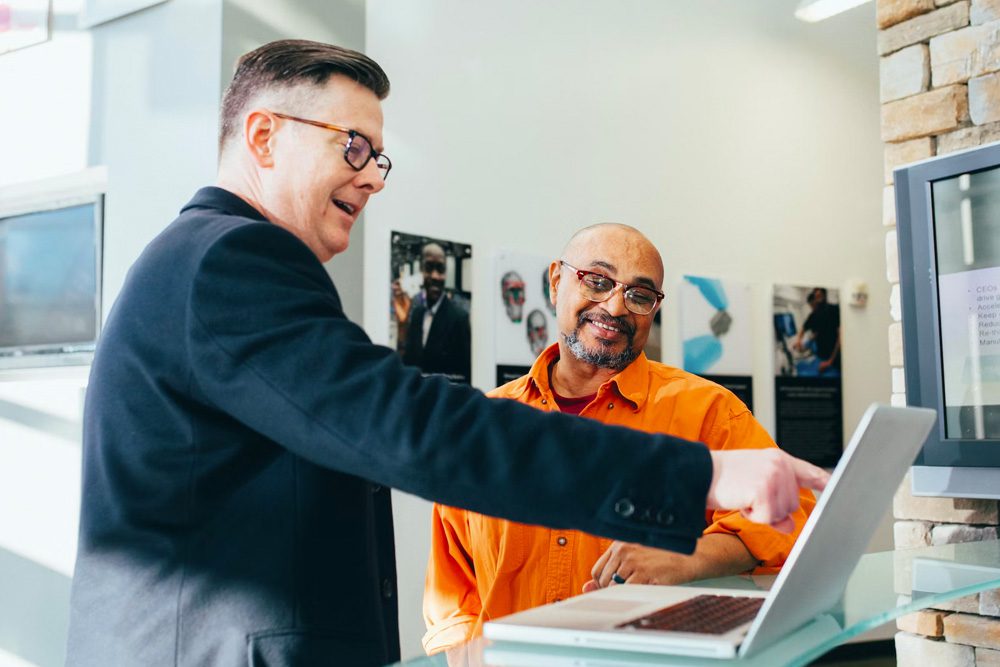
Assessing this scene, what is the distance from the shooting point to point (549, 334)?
16.2 ft

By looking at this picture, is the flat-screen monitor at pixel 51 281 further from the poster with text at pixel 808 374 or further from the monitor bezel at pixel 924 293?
the poster with text at pixel 808 374

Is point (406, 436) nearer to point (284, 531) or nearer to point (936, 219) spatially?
point (284, 531)

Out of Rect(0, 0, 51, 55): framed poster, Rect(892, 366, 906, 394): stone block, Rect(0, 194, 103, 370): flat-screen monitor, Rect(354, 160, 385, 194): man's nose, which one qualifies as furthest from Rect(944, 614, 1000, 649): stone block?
Rect(0, 0, 51, 55): framed poster

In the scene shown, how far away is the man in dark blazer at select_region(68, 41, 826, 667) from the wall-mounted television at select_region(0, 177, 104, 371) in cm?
276

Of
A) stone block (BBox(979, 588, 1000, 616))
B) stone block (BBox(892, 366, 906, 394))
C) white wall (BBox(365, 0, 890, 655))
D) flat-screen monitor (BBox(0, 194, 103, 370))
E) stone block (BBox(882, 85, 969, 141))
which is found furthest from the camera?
white wall (BBox(365, 0, 890, 655))

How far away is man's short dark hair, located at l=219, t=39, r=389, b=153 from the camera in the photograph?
157 centimetres

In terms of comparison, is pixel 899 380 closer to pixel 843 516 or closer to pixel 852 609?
pixel 852 609

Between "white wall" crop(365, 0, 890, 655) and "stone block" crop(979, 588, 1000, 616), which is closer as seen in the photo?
"stone block" crop(979, 588, 1000, 616)

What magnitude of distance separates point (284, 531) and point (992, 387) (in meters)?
1.98

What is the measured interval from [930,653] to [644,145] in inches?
135

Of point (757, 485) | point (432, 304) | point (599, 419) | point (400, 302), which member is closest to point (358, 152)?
point (757, 485)

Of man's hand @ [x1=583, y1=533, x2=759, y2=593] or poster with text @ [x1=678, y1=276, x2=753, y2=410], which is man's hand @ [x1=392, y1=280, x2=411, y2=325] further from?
man's hand @ [x1=583, y1=533, x2=759, y2=593]

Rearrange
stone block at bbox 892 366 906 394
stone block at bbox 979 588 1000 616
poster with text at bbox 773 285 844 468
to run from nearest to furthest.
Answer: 1. stone block at bbox 979 588 1000 616
2. stone block at bbox 892 366 906 394
3. poster with text at bbox 773 285 844 468

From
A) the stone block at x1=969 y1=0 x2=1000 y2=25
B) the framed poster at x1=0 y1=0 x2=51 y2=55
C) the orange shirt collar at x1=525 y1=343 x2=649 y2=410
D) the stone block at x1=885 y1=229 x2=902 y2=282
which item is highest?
the framed poster at x1=0 y1=0 x2=51 y2=55
